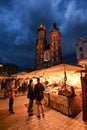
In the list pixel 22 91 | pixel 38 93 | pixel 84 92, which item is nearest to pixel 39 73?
pixel 38 93

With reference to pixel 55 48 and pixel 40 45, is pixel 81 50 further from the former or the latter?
pixel 40 45

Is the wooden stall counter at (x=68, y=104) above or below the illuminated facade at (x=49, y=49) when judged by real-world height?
below

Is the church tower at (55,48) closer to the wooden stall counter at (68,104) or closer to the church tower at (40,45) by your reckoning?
the church tower at (40,45)

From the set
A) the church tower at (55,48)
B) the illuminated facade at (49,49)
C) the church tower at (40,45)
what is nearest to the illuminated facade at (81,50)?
the illuminated facade at (49,49)

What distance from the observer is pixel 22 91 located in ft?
62.5

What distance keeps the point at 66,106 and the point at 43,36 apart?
77334 millimetres

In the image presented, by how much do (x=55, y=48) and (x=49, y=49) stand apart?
4753 millimetres

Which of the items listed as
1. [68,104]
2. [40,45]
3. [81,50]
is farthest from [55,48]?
[68,104]

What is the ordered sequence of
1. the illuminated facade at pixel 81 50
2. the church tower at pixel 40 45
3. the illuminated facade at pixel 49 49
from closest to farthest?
the illuminated facade at pixel 81 50 → the illuminated facade at pixel 49 49 → the church tower at pixel 40 45

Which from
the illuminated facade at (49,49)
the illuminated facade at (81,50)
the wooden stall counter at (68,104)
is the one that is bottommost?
the wooden stall counter at (68,104)

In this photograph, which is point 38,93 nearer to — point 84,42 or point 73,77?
point 73,77

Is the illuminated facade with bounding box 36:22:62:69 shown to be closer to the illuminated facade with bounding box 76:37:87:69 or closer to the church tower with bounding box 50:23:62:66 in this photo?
the church tower with bounding box 50:23:62:66

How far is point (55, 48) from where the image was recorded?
74.8 metres

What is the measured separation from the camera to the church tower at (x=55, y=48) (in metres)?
73.0
